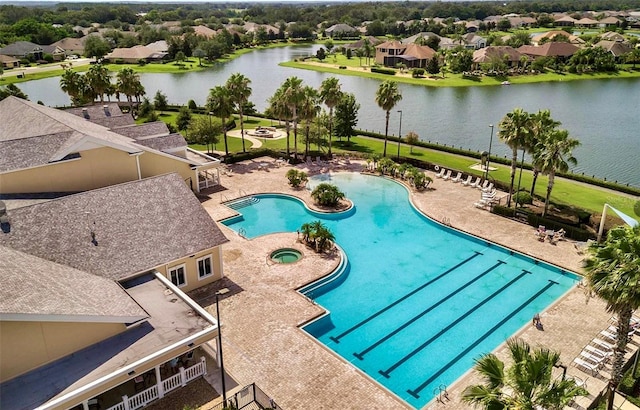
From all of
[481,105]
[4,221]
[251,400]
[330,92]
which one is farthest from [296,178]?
[481,105]

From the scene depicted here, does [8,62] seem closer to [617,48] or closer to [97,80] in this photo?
[97,80]

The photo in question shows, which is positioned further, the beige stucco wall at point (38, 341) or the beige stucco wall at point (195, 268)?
the beige stucco wall at point (195, 268)

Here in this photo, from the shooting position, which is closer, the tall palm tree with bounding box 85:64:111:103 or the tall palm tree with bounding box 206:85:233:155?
the tall palm tree with bounding box 206:85:233:155

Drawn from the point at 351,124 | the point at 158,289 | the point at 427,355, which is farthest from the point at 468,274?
the point at 351,124

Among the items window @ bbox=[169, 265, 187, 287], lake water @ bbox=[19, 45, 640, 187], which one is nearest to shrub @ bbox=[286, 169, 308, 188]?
window @ bbox=[169, 265, 187, 287]

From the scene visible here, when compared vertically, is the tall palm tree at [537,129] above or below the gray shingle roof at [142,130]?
above

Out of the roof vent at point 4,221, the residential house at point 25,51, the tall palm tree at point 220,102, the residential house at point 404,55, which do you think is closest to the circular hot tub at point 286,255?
the roof vent at point 4,221

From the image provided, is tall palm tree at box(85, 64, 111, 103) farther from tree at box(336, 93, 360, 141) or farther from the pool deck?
the pool deck

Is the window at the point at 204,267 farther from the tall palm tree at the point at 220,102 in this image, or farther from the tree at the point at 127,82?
the tree at the point at 127,82
